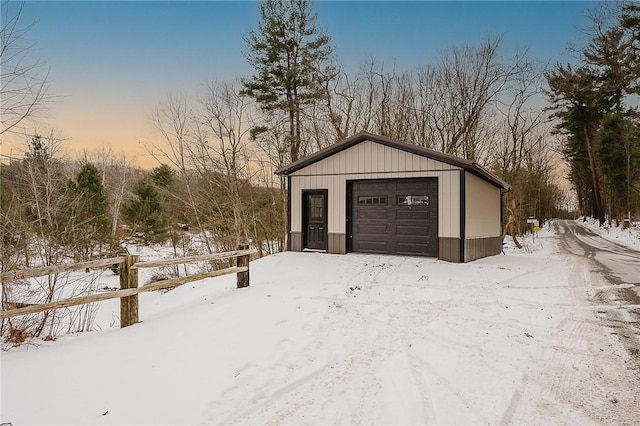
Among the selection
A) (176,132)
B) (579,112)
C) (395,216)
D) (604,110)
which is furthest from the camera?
(579,112)

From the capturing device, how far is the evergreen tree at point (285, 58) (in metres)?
18.5

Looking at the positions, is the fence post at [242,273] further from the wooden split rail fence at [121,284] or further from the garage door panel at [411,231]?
the garage door panel at [411,231]

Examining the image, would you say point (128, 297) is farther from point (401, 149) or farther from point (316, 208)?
point (401, 149)

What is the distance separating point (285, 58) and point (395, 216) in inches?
446

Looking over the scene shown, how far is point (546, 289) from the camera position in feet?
25.2

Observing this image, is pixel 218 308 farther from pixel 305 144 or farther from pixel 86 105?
pixel 305 144

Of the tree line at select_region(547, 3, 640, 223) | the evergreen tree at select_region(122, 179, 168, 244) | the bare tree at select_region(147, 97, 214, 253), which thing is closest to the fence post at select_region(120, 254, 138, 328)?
the bare tree at select_region(147, 97, 214, 253)

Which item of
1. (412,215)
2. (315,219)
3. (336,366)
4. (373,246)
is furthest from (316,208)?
(336,366)

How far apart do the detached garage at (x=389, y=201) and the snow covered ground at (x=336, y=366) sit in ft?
14.5

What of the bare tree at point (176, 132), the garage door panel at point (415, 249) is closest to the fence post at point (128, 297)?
the garage door panel at point (415, 249)

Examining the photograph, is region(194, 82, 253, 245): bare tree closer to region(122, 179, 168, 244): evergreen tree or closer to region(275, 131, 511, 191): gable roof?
region(275, 131, 511, 191): gable roof

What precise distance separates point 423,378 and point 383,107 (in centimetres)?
2089

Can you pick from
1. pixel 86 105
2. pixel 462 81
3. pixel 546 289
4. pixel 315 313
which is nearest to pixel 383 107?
pixel 462 81

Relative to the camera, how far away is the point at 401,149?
451 inches
